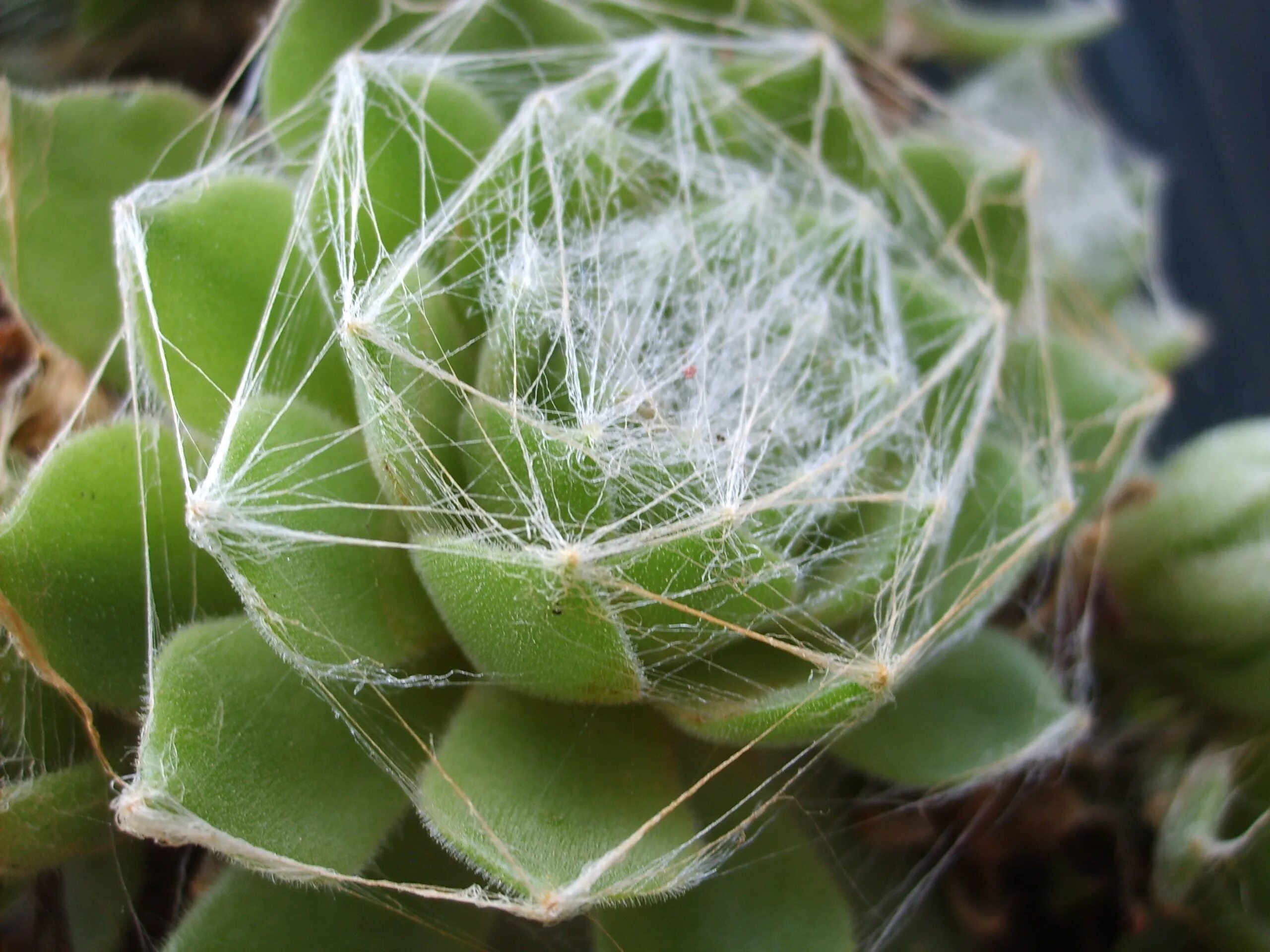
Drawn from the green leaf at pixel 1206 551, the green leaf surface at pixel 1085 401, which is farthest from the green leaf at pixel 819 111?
the green leaf at pixel 1206 551

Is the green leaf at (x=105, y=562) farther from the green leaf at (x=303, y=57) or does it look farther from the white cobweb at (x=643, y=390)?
the green leaf at (x=303, y=57)

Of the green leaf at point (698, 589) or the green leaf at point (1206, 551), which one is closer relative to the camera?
the green leaf at point (698, 589)

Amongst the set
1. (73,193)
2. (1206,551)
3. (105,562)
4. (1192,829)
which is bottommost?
(1192,829)

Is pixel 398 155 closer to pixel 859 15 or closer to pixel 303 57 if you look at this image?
pixel 303 57

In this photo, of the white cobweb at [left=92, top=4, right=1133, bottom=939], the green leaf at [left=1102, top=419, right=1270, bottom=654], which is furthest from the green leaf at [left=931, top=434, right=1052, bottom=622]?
the green leaf at [left=1102, top=419, right=1270, bottom=654]

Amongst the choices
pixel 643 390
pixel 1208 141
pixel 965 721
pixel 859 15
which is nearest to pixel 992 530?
pixel 965 721

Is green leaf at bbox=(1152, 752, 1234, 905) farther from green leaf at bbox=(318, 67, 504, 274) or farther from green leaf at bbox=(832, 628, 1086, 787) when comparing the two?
green leaf at bbox=(318, 67, 504, 274)
